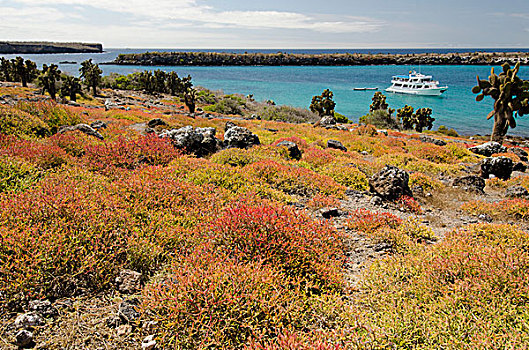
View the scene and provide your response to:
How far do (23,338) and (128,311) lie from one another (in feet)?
3.84

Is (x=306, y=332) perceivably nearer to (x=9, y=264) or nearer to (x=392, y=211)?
(x=9, y=264)

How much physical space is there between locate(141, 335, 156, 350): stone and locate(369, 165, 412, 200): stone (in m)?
8.91

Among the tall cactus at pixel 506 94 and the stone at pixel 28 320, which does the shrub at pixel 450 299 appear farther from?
the tall cactus at pixel 506 94

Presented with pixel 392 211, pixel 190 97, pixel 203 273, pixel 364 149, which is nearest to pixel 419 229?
pixel 392 211

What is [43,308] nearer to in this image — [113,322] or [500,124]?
[113,322]

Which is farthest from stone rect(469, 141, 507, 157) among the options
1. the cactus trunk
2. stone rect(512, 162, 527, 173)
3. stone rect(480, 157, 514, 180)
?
the cactus trunk

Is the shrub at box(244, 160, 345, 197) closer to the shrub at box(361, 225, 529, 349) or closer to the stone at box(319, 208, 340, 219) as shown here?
the stone at box(319, 208, 340, 219)

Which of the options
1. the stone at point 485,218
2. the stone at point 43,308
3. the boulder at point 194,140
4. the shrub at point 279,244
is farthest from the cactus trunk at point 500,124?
the stone at point 43,308

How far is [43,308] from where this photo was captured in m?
4.10

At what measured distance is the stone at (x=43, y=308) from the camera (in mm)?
4031

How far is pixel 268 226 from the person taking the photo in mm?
5711

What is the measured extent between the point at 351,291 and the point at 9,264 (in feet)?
18.0

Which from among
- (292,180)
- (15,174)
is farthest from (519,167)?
(15,174)

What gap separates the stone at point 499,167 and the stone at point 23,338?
1918 centimetres
